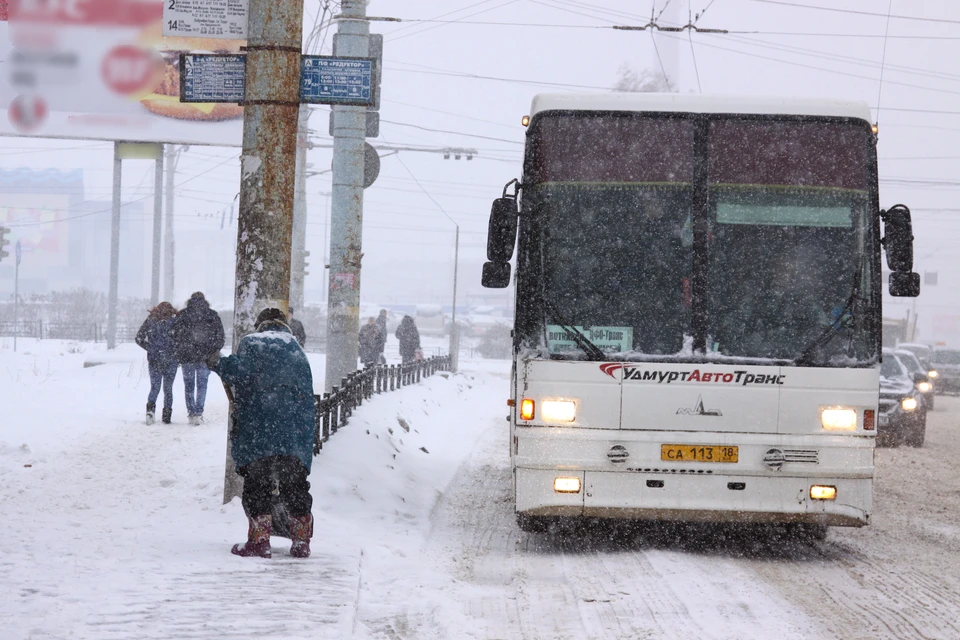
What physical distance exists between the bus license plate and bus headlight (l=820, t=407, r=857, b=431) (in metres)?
0.64

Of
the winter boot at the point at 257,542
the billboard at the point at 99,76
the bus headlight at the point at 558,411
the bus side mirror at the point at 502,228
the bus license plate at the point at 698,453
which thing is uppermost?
the billboard at the point at 99,76

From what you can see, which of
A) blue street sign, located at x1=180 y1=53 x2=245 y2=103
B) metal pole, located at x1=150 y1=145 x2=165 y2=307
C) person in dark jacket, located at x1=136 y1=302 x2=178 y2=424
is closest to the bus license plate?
blue street sign, located at x1=180 y1=53 x2=245 y2=103

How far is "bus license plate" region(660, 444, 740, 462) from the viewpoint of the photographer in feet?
28.4

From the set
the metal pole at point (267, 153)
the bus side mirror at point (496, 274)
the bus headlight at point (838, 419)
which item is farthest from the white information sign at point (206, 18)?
the bus headlight at point (838, 419)

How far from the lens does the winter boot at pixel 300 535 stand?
25.1ft

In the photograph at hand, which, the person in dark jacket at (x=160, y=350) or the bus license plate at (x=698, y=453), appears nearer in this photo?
the bus license plate at (x=698, y=453)

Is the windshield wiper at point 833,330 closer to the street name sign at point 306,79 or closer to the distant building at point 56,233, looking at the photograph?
the street name sign at point 306,79

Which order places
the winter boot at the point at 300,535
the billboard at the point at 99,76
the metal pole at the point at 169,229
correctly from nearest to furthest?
the winter boot at the point at 300,535 → the billboard at the point at 99,76 → the metal pole at the point at 169,229

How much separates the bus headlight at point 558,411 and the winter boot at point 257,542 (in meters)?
2.18

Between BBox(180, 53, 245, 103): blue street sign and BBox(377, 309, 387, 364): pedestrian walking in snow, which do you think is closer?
BBox(180, 53, 245, 103): blue street sign

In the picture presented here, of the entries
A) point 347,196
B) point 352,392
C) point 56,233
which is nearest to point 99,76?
point 347,196

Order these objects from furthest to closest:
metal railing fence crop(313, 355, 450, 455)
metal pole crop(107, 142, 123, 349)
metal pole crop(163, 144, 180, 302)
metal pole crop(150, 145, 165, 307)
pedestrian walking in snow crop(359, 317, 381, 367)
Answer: metal pole crop(163, 144, 180, 302)
metal pole crop(150, 145, 165, 307)
metal pole crop(107, 142, 123, 349)
pedestrian walking in snow crop(359, 317, 381, 367)
metal railing fence crop(313, 355, 450, 455)

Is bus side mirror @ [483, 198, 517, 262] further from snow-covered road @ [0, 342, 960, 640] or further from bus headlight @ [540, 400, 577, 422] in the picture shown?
snow-covered road @ [0, 342, 960, 640]

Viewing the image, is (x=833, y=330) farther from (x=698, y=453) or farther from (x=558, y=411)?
(x=558, y=411)
